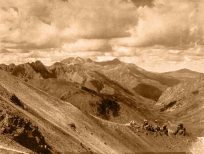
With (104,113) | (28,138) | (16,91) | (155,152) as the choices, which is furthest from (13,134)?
(104,113)

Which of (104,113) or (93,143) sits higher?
(93,143)

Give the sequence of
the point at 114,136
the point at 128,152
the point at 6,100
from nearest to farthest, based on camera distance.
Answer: the point at 6,100
the point at 128,152
the point at 114,136

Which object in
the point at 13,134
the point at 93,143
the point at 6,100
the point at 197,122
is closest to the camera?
the point at 13,134

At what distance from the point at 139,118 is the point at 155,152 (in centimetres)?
6369

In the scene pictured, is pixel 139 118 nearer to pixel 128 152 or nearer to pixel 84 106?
pixel 84 106

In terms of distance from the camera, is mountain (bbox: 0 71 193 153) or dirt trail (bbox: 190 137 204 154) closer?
mountain (bbox: 0 71 193 153)

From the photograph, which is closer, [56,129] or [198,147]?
[56,129]

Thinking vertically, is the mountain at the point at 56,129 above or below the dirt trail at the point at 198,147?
above

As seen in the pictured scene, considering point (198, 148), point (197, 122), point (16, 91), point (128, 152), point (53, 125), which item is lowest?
point (197, 122)

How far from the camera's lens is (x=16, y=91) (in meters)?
87.2

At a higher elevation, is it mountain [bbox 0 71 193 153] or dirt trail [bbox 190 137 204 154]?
mountain [bbox 0 71 193 153]

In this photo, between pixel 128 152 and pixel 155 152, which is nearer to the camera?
pixel 128 152

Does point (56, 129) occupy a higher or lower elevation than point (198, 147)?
higher

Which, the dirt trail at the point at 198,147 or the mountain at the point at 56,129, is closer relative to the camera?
the mountain at the point at 56,129
